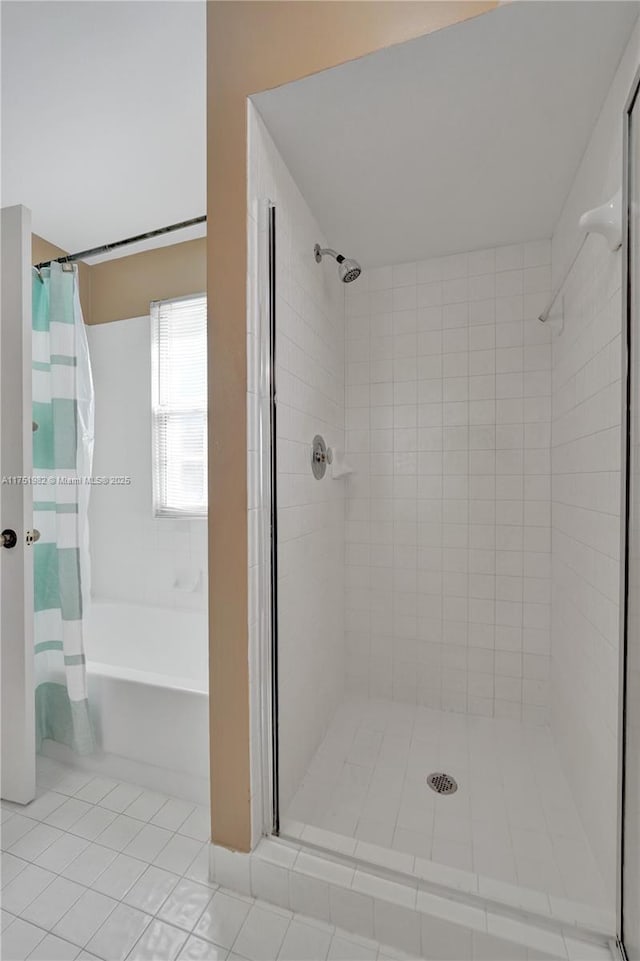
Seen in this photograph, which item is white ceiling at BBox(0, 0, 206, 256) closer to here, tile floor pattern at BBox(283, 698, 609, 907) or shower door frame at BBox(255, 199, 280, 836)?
shower door frame at BBox(255, 199, 280, 836)

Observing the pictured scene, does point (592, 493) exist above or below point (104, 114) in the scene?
below

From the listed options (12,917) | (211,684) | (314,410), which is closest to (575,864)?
(211,684)

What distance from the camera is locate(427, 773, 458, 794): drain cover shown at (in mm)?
1556

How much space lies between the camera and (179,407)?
268 cm

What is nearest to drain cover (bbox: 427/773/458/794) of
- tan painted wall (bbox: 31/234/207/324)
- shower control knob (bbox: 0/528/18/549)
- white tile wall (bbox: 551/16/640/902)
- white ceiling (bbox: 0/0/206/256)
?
white tile wall (bbox: 551/16/640/902)

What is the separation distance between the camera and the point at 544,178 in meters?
1.56

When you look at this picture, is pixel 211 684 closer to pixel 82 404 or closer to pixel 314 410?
pixel 314 410

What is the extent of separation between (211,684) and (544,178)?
2.03m

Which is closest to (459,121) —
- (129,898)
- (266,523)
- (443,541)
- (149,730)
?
(266,523)

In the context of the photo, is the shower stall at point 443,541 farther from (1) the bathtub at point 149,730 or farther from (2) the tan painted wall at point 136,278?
(2) the tan painted wall at point 136,278

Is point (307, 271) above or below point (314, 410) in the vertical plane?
above

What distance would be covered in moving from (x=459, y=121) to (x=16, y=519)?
1931 mm

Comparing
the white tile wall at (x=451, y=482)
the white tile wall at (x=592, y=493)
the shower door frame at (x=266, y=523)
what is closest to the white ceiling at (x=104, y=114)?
the shower door frame at (x=266, y=523)

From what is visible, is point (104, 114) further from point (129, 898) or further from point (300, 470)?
point (129, 898)
